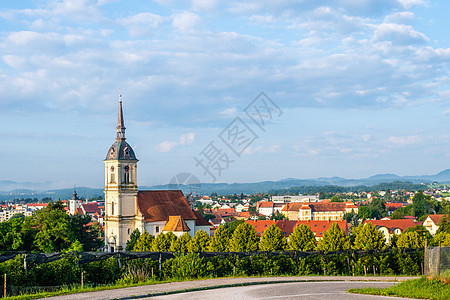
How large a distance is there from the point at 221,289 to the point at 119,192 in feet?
186

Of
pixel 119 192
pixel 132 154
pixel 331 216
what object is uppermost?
pixel 132 154

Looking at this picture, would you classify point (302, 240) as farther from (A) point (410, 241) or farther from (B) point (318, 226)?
(B) point (318, 226)

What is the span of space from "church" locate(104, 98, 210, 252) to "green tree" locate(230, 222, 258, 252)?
24043 millimetres

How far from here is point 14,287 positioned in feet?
66.3

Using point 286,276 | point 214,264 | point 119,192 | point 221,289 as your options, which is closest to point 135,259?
point 214,264

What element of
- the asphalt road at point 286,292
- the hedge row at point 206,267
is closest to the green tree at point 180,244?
the hedge row at point 206,267

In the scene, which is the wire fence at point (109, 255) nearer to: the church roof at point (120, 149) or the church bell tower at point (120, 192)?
the church bell tower at point (120, 192)

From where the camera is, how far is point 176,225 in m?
72.9

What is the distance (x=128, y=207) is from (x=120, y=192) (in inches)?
101

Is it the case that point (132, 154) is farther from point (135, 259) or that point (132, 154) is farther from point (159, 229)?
point (135, 259)

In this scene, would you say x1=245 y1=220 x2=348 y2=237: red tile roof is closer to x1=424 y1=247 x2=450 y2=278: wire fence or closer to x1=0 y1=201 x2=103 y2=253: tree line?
x1=0 y1=201 x2=103 y2=253: tree line

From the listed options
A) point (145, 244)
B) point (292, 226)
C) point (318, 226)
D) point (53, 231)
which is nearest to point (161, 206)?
point (53, 231)

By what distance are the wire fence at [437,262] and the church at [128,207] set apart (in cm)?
5441

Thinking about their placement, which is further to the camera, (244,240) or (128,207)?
(128,207)
